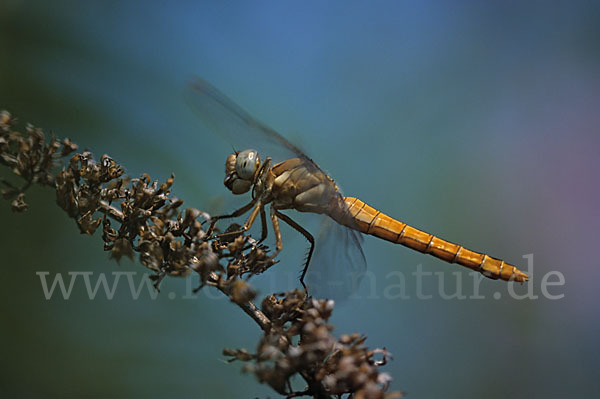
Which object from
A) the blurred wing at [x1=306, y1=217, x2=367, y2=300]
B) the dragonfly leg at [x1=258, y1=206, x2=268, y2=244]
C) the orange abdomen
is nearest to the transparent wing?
the blurred wing at [x1=306, y1=217, x2=367, y2=300]

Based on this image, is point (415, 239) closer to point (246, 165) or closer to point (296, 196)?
point (296, 196)

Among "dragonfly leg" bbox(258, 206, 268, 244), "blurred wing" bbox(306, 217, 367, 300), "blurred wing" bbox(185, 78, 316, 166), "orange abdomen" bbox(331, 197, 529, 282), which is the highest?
"blurred wing" bbox(185, 78, 316, 166)

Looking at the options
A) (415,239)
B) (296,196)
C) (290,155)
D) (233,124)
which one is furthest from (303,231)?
(233,124)

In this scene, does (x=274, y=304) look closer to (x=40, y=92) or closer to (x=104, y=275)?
(x=104, y=275)

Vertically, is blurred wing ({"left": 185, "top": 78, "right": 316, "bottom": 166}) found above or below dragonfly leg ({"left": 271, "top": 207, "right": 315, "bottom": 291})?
above

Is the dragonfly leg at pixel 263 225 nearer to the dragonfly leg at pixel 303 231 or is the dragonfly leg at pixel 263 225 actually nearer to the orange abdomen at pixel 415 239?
the dragonfly leg at pixel 303 231

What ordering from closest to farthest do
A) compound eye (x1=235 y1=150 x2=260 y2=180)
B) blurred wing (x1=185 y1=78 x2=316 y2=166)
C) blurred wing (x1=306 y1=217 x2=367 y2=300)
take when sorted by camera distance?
blurred wing (x1=306 y1=217 x2=367 y2=300), compound eye (x1=235 y1=150 x2=260 y2=180), blurred wing (x1=185 y1=78 x2=316 y2=166)

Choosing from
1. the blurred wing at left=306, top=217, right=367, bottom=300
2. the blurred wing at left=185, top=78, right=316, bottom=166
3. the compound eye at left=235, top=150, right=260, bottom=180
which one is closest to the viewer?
the blurred wing at left=306, top=217, right=367, bottom=300

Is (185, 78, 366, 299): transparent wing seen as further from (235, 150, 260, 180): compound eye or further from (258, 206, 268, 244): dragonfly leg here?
(258, 206, 268, 244): dragonfly leg

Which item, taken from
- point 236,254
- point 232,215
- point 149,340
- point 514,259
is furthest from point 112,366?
point 514,259
